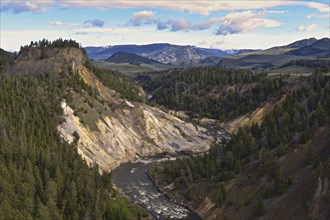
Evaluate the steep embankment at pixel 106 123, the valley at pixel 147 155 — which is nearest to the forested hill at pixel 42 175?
the valley at pixel 147 155

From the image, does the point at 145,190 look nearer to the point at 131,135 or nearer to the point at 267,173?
the point at 267,173

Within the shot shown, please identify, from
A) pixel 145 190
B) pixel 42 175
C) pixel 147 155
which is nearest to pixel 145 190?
pixel 145 190

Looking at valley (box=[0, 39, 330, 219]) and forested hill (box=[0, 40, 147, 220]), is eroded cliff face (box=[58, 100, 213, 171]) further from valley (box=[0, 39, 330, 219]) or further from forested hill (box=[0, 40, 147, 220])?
forested hill (box=[0, 40, 147, 220])

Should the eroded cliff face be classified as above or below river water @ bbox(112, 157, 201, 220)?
above

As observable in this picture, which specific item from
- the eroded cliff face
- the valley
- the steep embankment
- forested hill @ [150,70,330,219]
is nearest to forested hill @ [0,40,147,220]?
the valley

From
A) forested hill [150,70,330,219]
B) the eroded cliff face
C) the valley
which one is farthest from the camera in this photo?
the eroded cliff face

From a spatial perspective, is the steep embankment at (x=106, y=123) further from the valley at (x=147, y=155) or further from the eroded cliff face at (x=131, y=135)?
the valley at (x=147, y=155)

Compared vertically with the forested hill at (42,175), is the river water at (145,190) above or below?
below
